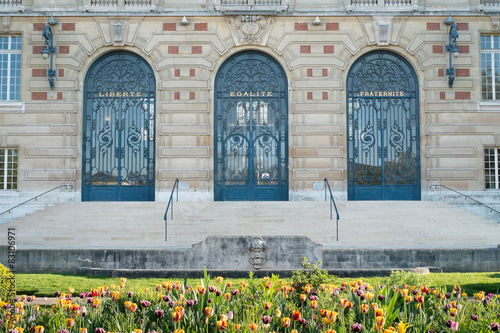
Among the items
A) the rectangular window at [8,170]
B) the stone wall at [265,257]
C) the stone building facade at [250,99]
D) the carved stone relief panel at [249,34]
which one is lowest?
the stone wall at [265,257]

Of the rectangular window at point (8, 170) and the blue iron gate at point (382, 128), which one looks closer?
the rectangular window at point (8, 170)

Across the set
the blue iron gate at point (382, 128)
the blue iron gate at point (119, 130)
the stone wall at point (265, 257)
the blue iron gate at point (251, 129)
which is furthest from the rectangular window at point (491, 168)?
the blue iron gate at point (119, 130)

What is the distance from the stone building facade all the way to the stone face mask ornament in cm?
795

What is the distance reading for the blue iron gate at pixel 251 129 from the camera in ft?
66.2

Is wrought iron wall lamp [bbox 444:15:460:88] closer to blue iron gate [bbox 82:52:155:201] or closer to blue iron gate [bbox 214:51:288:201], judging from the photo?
blue iron gate [bbox 214:51:288:201]

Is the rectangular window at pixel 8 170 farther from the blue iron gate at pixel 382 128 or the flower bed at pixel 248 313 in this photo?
the flower bed at pixel 248 313

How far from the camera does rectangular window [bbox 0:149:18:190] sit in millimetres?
19797

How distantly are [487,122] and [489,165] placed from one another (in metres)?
1.59

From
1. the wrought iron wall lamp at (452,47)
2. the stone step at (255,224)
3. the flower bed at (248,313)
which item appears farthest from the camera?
the wrought iron wall lamp at (452,47)

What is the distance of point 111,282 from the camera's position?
10.2m

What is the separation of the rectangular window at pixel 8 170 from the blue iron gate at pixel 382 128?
12279 millimetres

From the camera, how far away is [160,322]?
5.20 m

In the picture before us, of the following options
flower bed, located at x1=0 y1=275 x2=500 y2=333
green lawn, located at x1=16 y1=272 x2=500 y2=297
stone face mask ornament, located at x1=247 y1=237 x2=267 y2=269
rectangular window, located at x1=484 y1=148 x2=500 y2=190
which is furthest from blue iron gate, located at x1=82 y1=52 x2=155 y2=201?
flower bed, located at x1=0 y1=275 x2=500 y2=333

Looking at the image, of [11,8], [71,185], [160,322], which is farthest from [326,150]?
[160,322]
